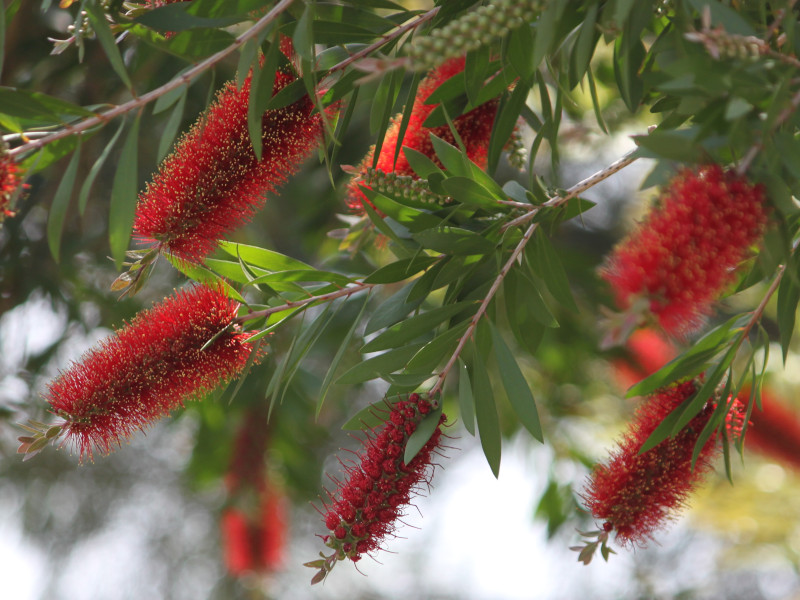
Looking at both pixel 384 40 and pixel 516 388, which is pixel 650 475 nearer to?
pixel 516 388

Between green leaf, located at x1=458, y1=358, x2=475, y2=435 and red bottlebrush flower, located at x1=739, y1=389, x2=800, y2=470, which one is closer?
green leaf, located at x1=458, y1=358, x2=475, y2=435

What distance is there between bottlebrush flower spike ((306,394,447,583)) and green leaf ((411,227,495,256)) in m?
0.21

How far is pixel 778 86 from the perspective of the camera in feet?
2.19

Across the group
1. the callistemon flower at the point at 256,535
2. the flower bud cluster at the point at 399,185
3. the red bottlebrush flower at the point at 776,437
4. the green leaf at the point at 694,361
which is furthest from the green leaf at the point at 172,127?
the callistemon flower at the point at 256,535

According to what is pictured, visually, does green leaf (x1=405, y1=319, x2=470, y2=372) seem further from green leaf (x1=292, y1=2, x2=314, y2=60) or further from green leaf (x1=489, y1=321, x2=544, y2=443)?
green leaf (x1=292, y1=2, x2=314, y2=60)

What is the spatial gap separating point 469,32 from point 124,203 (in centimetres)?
43

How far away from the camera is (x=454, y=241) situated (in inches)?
38.7

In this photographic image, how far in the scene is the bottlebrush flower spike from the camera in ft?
3.10

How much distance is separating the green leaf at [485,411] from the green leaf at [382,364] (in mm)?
93

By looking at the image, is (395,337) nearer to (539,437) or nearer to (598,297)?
(539,437)

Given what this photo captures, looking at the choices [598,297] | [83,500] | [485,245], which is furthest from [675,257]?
[83,500]

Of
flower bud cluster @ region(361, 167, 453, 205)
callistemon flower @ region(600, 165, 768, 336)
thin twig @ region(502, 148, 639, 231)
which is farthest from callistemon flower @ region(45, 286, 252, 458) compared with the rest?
callistemon flower @ region(600, 165, 768, 336)

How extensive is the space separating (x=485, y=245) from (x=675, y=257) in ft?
1.19

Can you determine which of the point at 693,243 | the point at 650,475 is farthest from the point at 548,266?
the point at 693,243
